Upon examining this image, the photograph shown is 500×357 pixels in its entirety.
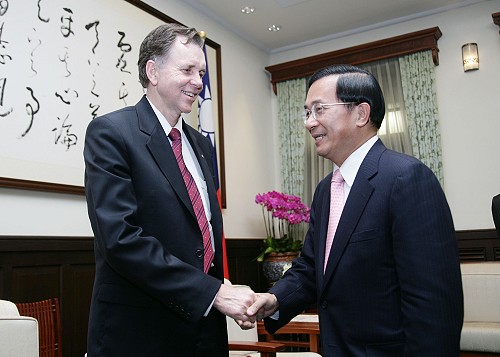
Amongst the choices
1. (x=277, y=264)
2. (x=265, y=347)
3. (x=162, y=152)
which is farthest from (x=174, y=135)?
(x=277, y=264)

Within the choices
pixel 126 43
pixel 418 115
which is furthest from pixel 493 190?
pixel 126 43

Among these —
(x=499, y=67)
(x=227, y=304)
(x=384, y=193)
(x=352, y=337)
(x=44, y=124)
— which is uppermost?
(x=499, y=67)

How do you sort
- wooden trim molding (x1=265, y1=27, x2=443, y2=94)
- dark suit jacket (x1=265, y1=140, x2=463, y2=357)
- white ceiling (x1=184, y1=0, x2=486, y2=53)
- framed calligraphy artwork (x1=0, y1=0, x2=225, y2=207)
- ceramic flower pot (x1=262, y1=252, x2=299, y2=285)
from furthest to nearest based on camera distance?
wooden trim molding (x1=265, y1=27, x2=443, y2=94)
white ceiling (x1=184, y1=0, x2=486, y2=53)
ceramic flower pot (x1=262, y1=252, x2=299, y2=285)
framed calligraphy artwork (x1=0, y1=0, x2=225, y2=207)
dark suit jacket (x1=265, y1=140, x2=463, y2=357)

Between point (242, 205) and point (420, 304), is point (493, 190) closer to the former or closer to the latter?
point (242, 205)

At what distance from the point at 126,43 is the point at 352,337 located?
11.1 feet

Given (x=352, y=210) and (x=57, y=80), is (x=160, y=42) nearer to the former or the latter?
(x=352, y=210)

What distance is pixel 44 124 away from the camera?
11.1 ft

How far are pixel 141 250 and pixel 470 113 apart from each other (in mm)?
4679

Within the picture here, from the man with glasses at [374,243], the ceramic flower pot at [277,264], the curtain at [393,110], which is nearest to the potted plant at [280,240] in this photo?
the ceramic flower pot at [277,264]

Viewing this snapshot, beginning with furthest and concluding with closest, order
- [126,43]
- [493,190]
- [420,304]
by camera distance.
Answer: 1. [493,190]
2. [126,43]
3. [420,304]

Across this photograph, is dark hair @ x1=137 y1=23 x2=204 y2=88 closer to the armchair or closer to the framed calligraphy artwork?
the armchair

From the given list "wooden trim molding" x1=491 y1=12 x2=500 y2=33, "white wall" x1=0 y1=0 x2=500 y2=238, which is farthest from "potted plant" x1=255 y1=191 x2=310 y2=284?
"wooden trim molding" x1=491 y1=12 x2=500 y2=33

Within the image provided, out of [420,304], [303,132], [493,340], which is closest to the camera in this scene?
[420,304]

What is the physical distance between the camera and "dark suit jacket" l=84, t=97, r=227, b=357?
1.46m
